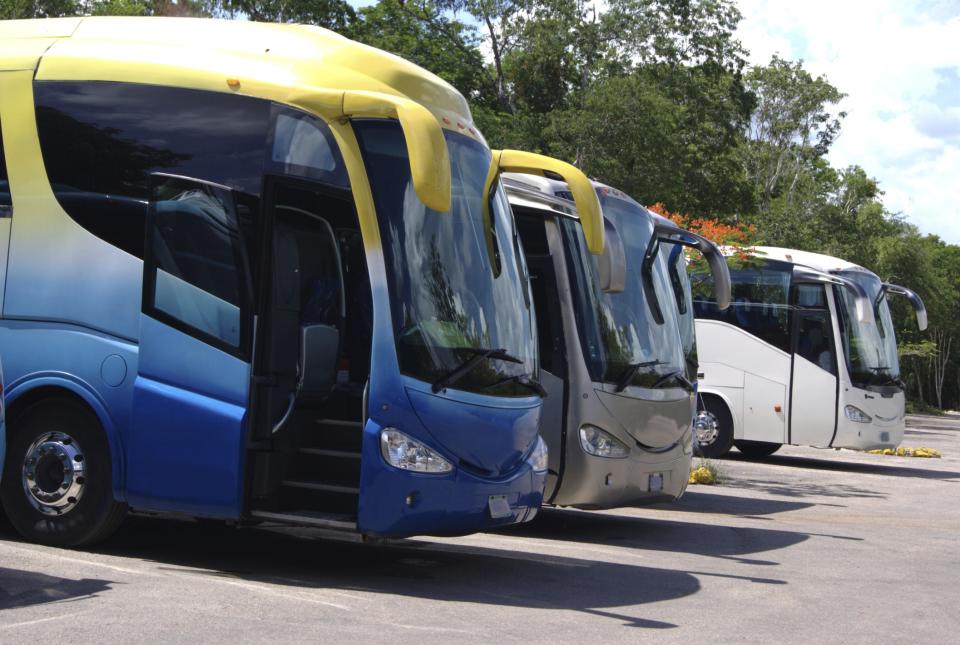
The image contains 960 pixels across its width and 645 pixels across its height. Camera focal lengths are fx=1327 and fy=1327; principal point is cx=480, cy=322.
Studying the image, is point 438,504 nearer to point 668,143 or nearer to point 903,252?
point 668,143

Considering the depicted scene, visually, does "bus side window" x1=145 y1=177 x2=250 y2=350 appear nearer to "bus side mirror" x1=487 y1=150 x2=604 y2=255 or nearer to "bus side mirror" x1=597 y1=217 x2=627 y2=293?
"bus side mirror" x1=487 y1=150 x2=604 y2=255

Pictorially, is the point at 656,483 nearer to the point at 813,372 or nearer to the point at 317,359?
the point at 317,359

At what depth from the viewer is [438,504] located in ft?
27.4

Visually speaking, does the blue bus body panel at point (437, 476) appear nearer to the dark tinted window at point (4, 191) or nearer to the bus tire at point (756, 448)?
the dark tinted window at point (4, 191)

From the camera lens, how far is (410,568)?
31.6 ft

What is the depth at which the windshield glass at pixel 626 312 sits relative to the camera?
38.4ft

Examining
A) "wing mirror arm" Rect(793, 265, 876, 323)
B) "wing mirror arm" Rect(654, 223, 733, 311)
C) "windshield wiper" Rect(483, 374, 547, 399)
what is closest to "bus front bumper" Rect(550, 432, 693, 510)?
"wing mirror arm" Rect(654, 223, 733, 311)

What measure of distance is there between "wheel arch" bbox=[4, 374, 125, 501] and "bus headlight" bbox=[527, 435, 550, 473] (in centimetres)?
277

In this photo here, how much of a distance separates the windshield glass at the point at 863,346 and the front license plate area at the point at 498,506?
13.7 meters

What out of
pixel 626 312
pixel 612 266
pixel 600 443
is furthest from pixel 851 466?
pixel 612 266

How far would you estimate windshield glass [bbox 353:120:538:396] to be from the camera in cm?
843

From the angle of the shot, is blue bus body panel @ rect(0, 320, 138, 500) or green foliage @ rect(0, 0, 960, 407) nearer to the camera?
blue bus body panel @ rect(0, 320, 138, 500)

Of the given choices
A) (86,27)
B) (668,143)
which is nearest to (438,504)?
(86,27)

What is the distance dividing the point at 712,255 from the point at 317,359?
5518 mm
